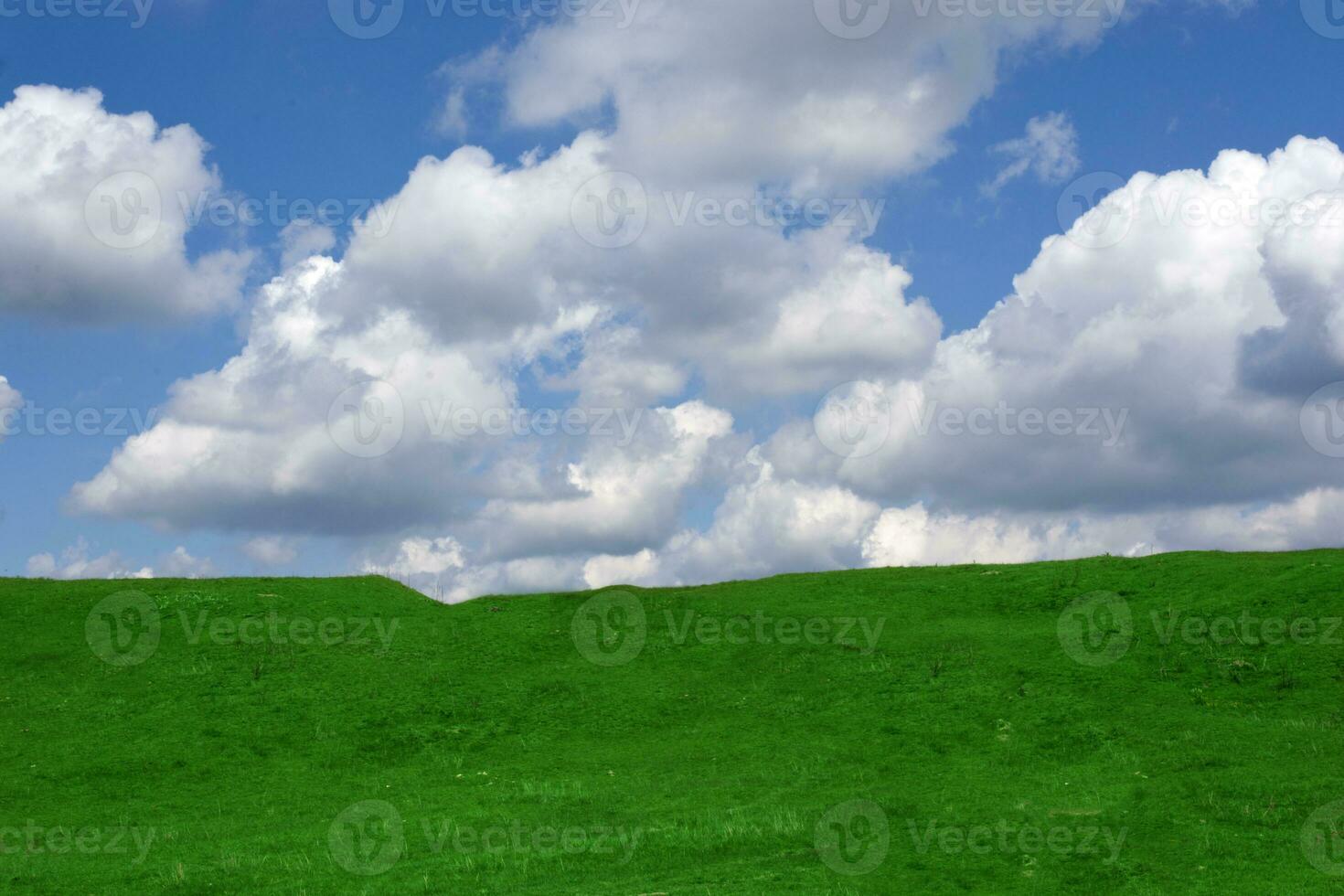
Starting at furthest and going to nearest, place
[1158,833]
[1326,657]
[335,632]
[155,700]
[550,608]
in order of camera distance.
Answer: [550,608] < [335,632] < [155,700] < [1326,657] < [1158,833]

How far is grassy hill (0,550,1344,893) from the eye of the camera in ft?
81.0

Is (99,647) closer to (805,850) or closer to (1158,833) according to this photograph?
(805,850)

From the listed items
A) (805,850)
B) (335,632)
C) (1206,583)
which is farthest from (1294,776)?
(335,632)

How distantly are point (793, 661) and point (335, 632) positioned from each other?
64.7 feet

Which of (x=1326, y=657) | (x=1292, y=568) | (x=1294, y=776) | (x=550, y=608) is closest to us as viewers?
(x=1294, y=776)

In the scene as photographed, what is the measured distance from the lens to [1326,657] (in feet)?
122

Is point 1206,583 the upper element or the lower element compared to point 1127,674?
upper

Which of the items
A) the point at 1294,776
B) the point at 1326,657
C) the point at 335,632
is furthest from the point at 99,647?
the point at 1326,657

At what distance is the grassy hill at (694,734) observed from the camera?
2469 centimetres

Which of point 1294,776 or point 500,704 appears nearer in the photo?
point 1294,776

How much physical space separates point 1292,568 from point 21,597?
182 ft

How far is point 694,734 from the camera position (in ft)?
120

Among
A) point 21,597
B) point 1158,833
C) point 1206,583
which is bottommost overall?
point 1158,833

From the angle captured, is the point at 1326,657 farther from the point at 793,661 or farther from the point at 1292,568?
the point at 793,661
